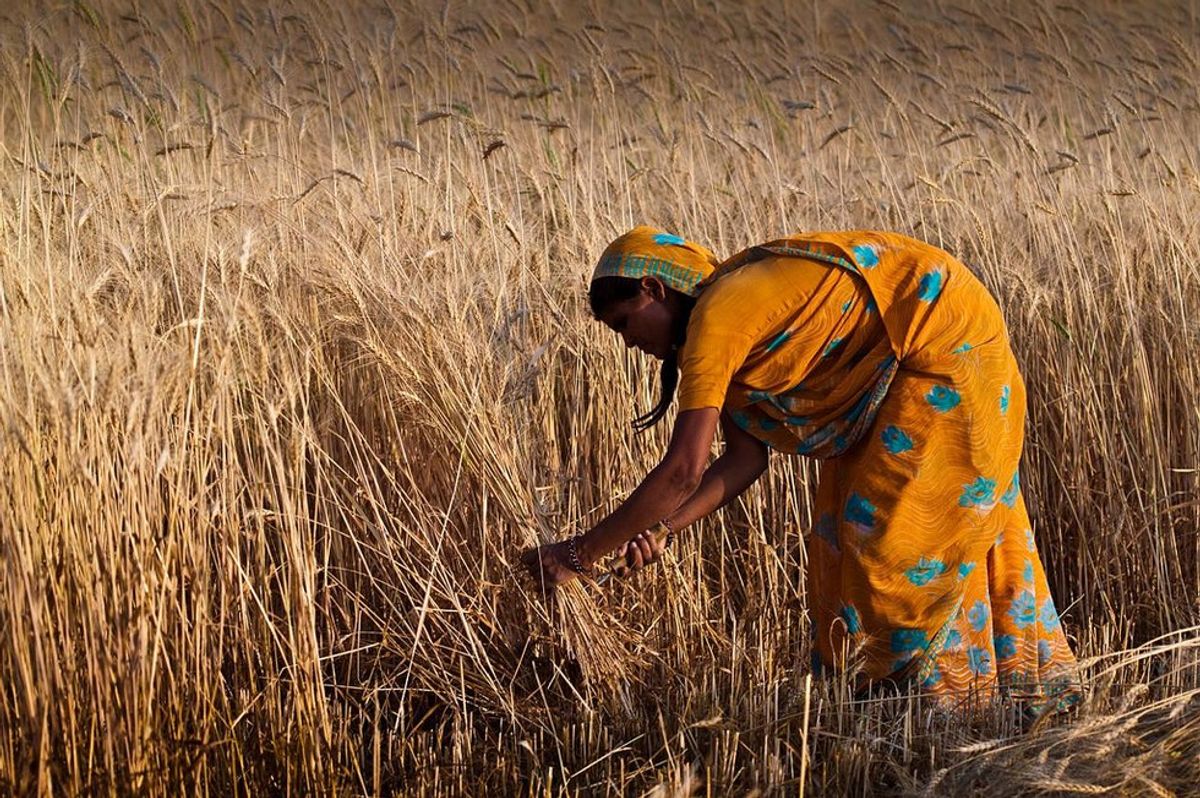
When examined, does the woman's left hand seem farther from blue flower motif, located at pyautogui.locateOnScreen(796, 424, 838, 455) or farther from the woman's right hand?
blue flower motif, located at pyautogui.locateOnScreen(796, 424, 838, 455)

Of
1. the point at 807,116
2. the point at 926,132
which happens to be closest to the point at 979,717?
the point at 807,116

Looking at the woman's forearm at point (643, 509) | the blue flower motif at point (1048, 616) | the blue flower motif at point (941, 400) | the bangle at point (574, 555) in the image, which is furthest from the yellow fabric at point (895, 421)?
the bangle at point (574, 555)

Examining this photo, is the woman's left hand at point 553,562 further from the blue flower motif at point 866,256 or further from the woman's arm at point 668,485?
the blue flower motif at point 866,256

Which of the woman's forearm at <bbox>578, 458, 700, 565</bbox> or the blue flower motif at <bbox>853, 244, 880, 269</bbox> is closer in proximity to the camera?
the woman's forearm at <bbox>578, 458, 700, 565</bbox>

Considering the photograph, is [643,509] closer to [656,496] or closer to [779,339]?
[656,496]

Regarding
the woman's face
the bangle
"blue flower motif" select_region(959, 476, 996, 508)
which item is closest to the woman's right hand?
the bangle

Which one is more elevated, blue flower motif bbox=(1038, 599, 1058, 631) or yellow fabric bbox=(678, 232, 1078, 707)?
yellow fabric bbox=(678, 232, 1078, 707)

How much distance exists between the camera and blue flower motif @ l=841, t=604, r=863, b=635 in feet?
8.24

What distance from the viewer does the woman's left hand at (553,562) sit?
235 cm

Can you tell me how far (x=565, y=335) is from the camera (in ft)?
9.86

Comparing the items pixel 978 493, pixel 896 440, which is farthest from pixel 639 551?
pixel 978 493

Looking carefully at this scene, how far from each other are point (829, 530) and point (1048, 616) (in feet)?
1.52

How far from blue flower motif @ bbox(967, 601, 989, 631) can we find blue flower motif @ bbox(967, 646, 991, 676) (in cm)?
4

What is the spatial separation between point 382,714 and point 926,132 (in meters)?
3.77
